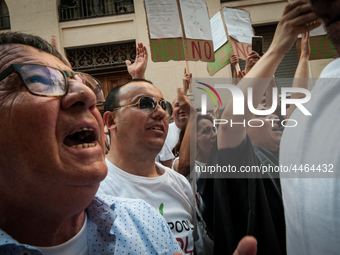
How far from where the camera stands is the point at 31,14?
7.57 metres

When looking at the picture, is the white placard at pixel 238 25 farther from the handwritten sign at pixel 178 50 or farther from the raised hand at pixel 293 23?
the raised hand at pixel 293 23

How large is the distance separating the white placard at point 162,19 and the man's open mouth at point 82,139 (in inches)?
114

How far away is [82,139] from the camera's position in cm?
96

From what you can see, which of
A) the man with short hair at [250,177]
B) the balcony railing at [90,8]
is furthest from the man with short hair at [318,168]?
the balcony railing at [90,8]

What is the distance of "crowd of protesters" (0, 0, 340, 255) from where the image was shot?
84 centimetres

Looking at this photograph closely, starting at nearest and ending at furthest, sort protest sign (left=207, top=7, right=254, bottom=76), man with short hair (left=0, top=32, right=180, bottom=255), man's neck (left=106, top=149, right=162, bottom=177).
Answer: man with short hair (left=0, top=32, right=180, bottom=255) < man's neck (left=106, top=149, right=162, bottom=177) < protest sign (left=207, top=7, right=254, bottom=76)

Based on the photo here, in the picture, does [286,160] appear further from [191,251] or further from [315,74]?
[315,74]

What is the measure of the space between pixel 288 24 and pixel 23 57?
1232mm

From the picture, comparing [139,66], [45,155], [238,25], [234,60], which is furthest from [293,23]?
[238,25]

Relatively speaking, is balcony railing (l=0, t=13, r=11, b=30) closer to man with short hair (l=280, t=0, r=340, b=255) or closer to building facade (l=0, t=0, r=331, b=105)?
building facade (l=0, t=0, r=331, b=105)

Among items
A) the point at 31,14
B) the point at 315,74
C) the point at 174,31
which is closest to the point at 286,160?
the point at 174,31

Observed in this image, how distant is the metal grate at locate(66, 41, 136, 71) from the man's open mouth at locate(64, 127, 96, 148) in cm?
700

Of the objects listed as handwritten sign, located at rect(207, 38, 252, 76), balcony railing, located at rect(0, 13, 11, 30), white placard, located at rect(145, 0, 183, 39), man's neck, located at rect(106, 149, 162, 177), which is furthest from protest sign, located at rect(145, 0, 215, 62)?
balcony railing, located at rect(0, 13, 11, 30)

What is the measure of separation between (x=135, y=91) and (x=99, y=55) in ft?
20.1
